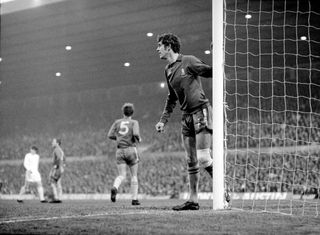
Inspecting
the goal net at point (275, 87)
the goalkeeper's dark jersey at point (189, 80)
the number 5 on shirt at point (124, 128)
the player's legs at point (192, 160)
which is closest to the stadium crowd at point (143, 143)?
the goal net at point (275, 87)

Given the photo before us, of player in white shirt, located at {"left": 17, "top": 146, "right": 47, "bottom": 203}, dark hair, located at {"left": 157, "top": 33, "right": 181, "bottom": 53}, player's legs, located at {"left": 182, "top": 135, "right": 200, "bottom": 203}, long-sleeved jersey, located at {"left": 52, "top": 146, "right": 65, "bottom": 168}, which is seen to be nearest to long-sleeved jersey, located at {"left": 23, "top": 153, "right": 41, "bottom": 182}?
player in white shirt, located at {"left": 17, "top": 146, "right": 47, "bottom": 203}

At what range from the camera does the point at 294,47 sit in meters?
17.0

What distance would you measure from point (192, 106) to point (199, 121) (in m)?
0.20

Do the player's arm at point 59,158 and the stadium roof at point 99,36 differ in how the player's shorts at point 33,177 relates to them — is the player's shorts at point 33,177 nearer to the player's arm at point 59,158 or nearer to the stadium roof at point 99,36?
the player's arm at point 59,158

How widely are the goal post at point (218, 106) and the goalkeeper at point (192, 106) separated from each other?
72 millimetres

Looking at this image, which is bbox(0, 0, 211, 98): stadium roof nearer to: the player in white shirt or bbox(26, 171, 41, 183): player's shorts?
the player in white shirt

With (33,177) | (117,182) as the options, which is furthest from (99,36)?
(117,182)

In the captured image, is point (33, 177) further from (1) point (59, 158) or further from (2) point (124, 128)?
(2) point (124, 128)

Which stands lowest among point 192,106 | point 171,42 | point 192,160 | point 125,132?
point 192,160

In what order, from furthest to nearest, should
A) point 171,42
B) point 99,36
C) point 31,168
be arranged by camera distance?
1. point 99,36
2. point 31,168
3. point 171,42

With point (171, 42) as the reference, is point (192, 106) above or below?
below

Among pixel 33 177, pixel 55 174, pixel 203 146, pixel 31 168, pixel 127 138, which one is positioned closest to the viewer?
pixel 203 146

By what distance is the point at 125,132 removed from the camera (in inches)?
336

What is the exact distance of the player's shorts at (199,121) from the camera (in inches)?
209
